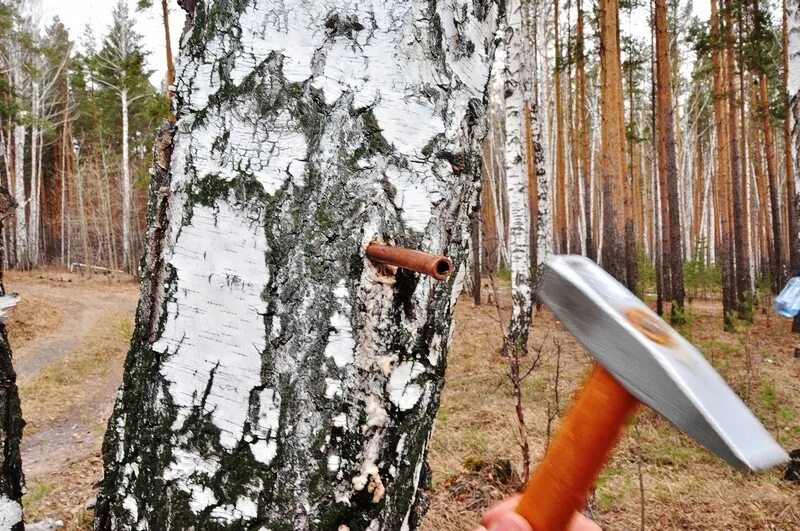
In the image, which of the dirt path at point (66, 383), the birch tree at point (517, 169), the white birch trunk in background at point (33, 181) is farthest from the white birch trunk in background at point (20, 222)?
the birch tree at point (517, 169)

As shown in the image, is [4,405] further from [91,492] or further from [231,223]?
[91,492]

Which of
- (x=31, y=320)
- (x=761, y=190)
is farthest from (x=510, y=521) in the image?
(x=761, y=190)

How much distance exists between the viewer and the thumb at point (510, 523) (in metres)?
0.82

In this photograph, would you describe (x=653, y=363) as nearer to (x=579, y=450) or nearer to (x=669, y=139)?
(x=579, y=450)

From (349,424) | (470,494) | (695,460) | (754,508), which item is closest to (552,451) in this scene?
(349,424)

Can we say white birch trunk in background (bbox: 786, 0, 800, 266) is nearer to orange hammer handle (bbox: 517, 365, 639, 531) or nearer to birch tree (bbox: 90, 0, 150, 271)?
orange hammer handle (bbox: 517, 365, 639, 531)

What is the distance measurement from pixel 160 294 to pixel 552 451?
29.4 inches

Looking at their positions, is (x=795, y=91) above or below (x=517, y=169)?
above

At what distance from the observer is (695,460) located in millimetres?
4398

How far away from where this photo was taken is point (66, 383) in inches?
329

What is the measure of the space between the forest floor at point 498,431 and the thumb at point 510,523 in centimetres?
246

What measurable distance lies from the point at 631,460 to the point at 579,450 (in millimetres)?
4296

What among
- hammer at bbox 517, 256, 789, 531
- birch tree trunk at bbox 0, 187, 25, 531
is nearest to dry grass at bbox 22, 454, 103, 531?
birch tree trunk at bbox 0, 187, 25, 531

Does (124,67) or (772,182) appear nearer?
(772,182)
